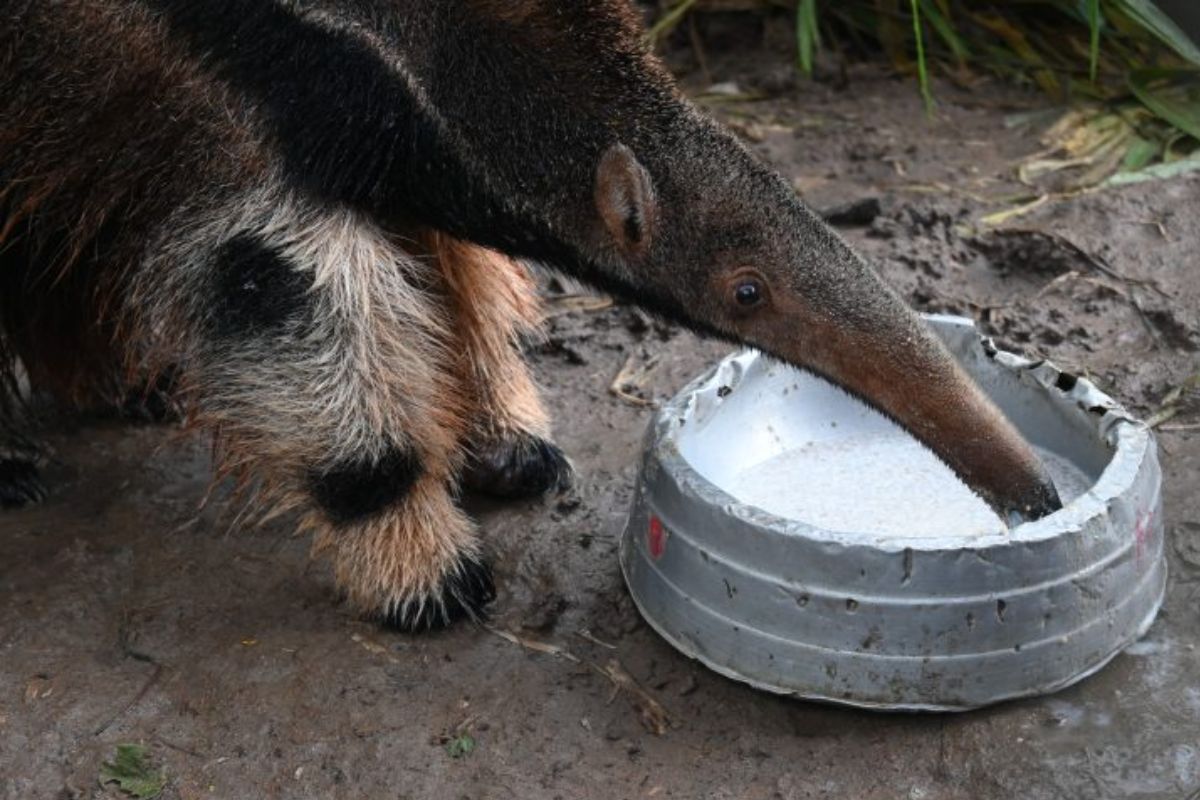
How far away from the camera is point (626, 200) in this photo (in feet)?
12.1

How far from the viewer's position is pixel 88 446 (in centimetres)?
527

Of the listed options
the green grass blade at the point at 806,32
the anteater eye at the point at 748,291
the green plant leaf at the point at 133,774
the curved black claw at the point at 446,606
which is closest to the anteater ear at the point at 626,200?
the anteater eye at the point at 748,291

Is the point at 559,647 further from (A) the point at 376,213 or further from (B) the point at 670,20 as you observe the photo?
(B) the point at 670,20

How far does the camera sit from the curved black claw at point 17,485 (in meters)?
4.93

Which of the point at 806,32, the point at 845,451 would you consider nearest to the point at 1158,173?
the point at 806,32

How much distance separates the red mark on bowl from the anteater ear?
643mm

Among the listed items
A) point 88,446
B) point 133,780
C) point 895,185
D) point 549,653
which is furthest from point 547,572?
point 895,185

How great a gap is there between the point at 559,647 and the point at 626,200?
3.81 feet

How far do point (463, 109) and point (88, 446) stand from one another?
6.99 ft

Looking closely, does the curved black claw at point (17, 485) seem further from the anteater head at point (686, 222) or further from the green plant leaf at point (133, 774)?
the anteater head at point (686, 222)

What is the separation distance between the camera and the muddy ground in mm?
3707

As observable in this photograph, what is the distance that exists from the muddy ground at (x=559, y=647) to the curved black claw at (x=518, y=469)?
0.20 ft

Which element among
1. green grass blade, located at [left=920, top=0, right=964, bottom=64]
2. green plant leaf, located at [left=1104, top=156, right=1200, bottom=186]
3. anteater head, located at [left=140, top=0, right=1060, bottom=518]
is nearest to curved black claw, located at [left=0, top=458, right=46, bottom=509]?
anteater head, located at [left=140, top=0, right=1060, bottom=518]

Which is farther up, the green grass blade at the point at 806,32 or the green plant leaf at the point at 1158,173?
the green grass blade at the point at 806,32
